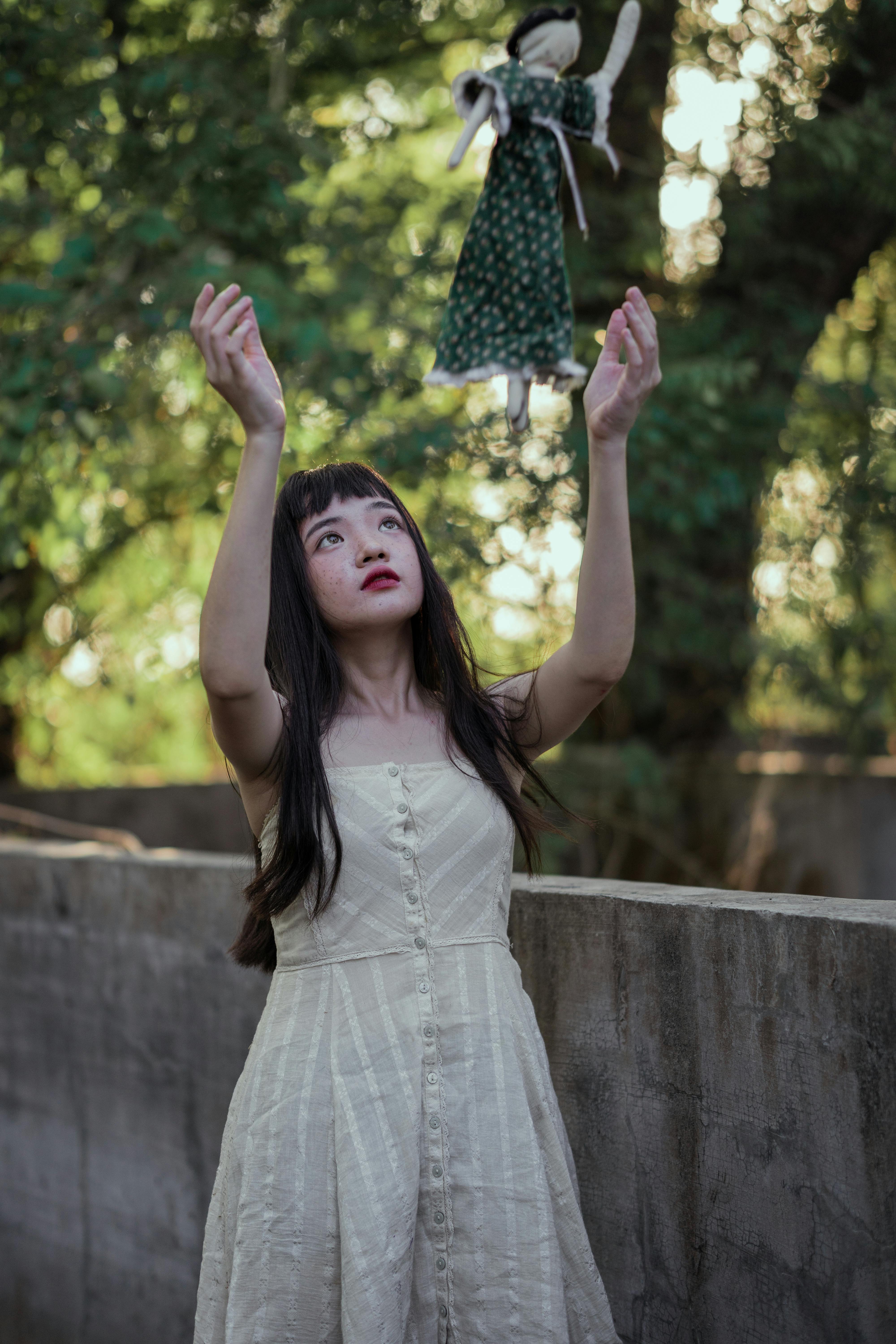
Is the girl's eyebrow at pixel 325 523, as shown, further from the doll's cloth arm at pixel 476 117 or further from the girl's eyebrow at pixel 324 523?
the doll's cloth arm at pixel 476 117

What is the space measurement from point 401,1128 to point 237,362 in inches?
43.4

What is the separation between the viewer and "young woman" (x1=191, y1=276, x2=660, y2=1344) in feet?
5.69

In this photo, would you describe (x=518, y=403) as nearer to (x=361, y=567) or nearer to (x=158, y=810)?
(x=361, y=567)

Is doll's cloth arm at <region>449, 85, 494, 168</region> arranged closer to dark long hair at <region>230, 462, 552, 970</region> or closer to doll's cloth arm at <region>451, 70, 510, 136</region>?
doll's cloth arm at <region>451, 70, 510, 136</region>

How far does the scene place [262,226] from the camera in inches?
187

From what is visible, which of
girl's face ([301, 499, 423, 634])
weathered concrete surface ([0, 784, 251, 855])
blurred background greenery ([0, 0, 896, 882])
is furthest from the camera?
weathered concrete surface ([0, 784, 251, 855])

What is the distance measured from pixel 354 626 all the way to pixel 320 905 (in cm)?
45

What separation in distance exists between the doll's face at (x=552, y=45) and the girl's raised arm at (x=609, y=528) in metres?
0.78

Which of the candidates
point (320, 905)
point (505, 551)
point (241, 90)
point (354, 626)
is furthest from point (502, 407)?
point (320, 905)

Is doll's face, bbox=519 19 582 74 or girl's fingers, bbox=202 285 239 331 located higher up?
doll's face, bbox=519 19 582 74

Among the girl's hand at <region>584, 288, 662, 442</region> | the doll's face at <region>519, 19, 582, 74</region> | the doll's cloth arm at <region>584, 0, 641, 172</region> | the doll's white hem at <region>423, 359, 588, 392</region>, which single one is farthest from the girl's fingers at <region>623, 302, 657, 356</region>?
the doll's face at <region>519, 19, 582, 74</region>

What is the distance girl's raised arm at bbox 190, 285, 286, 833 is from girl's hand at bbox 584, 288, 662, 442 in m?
0.50

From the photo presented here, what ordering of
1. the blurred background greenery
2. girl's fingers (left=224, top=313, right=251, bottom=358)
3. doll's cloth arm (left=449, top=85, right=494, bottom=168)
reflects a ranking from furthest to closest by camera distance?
A: the blurred background greenery < doll's cloth arm (left=449, top=85, right=494, bottom=168) < girl's fingers (left=224, top=313, right=251, bottom=358)

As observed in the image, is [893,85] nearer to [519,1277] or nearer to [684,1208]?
[684,1208]
